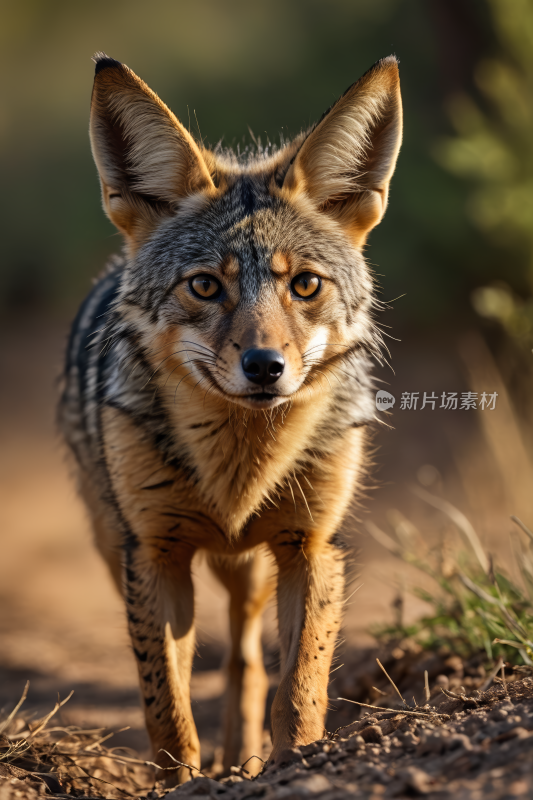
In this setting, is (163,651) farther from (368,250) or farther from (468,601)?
(368,250)

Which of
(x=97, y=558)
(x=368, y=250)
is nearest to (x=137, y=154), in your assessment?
(x=97, y=558)

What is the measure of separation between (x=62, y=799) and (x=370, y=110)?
3.23 m

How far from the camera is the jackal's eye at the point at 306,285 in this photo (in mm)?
3309

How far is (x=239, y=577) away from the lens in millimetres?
4605

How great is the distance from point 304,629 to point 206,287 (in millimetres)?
1587

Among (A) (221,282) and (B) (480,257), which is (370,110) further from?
(B) (480,257)

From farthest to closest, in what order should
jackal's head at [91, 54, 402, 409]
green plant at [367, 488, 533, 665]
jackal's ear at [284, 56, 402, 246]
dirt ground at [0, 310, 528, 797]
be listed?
dirt ground at [0, 310, 528, 797]
green plant at [367, 488, 533, 665]
jackal's ear at [284, 56, 402, 246]
jackal's head at [91, 54, 402, 409]

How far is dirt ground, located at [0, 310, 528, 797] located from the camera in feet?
17.6

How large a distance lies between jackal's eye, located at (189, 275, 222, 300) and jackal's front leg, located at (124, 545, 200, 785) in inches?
48.2

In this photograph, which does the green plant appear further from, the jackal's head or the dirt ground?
the jackal's head

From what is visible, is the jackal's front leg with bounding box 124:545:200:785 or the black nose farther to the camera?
the jackal's front leg with bounding box 124:545:200:785

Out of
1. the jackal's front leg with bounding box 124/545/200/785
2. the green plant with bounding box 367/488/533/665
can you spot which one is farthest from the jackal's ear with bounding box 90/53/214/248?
the green plant with bounding box 367/488/533/665

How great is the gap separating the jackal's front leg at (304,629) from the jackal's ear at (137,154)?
5.62ft

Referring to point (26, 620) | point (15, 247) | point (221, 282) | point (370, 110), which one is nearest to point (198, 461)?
point (221, 282)
